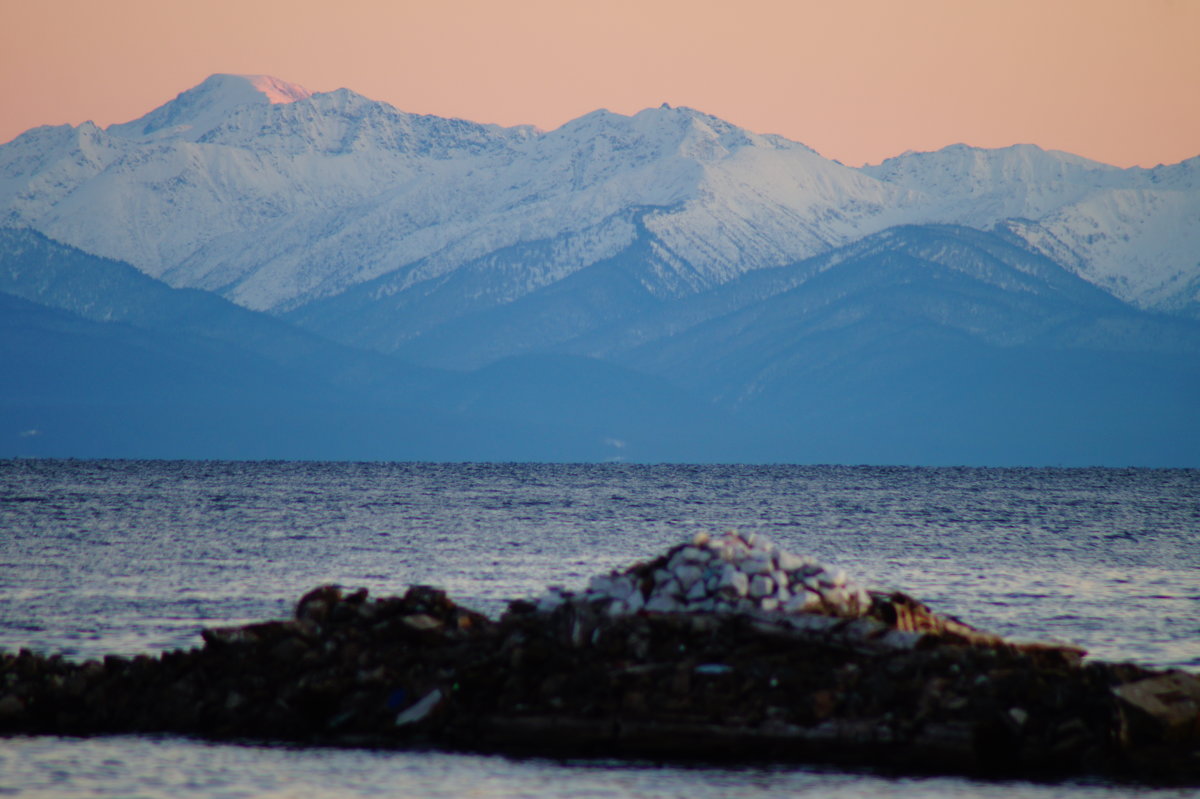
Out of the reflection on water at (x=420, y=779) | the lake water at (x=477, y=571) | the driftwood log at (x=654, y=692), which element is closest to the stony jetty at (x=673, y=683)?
the driftwood log at (x=654, y=692)

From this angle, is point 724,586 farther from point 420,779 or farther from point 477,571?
point 477,571

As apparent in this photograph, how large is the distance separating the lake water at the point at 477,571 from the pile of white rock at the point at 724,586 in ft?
12.7

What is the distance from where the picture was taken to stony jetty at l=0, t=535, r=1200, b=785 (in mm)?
19328

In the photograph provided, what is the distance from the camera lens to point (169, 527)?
6581 cm

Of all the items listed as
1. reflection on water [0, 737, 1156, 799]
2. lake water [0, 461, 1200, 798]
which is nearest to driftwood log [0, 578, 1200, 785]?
reflection on water [0, 737, 1156, 799]

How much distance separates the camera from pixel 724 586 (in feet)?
74.1

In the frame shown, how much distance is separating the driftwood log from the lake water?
82cm

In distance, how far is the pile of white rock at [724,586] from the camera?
2245 cm

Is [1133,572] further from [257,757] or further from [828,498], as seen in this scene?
[828,498]

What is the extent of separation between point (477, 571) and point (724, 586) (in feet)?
71.1

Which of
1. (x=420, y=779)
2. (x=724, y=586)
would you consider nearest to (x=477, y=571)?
(x=724, y=586)

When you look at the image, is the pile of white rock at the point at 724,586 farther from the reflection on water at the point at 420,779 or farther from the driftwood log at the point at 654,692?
the reflection on water at the point at 420,779

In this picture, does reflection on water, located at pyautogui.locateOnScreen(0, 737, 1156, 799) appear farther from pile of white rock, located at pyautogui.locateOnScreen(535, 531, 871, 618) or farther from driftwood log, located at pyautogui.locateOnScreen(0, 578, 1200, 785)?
pile of white rock, located at pyautogui.locateOnScreen(535, 531, 871, 618)

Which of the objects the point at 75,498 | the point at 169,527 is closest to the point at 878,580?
the point at 169,527
